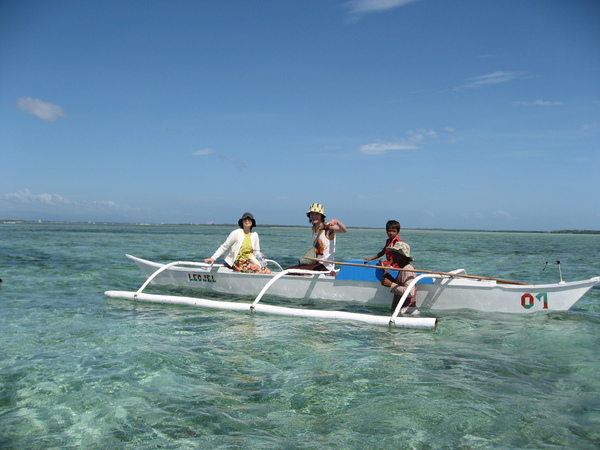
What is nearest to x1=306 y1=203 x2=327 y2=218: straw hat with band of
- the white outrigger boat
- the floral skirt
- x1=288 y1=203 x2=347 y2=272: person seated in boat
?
x1=288 y1=203 x2=347 y2=272: person seated in boat

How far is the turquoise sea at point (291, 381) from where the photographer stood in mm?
3691

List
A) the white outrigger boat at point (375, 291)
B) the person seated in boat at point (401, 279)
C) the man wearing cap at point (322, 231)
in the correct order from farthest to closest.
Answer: the man wearing cap at point (322, 231), the person seated in boat at point (401, 279), the white outrigger boat at point (375, 291)

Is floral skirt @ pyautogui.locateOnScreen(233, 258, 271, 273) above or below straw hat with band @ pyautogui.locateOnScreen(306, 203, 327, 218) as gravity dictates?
below

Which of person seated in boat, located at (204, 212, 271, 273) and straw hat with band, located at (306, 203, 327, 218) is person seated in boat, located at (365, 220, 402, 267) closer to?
straw hat with band, located at (306, 203, 327, 218)

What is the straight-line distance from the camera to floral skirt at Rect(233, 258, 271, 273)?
9.91 metres

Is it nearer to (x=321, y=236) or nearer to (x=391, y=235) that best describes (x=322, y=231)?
(x=321, y=236)

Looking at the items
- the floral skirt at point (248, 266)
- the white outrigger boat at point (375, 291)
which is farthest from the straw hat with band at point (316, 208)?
the floral skirt at point (248, 266)

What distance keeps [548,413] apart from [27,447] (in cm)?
428

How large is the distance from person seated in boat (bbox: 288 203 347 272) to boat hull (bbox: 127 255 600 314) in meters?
0.28

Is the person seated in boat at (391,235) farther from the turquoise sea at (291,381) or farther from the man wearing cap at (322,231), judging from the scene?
the turquoise sea at (291,381)

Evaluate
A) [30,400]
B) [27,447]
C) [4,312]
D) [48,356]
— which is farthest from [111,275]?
[27,447]

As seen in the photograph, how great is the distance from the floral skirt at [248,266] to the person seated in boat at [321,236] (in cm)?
106

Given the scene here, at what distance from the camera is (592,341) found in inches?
263

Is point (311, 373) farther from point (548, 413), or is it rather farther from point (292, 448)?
point (548, 413)
